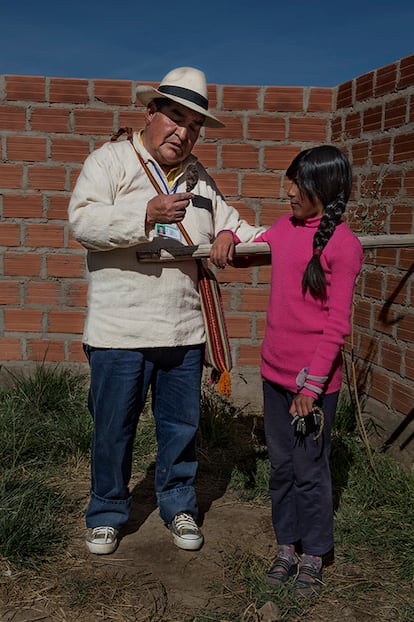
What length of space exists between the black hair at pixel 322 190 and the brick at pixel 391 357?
1.52 meters

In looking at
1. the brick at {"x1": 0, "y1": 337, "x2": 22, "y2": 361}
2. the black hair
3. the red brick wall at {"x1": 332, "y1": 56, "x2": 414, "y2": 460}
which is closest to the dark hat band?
the black hair

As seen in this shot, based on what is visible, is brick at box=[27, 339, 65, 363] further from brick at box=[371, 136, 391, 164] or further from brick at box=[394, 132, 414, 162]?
brick at box=[394, 132, 414, 162]

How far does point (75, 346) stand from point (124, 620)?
248 cm

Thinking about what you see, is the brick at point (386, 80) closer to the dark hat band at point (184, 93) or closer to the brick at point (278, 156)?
the brick at point (278, 156)

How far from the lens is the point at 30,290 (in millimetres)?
4793

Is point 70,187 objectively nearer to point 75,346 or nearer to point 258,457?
point 75,346

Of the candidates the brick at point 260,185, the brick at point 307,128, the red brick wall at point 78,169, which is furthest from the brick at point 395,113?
the brick at point 260,185

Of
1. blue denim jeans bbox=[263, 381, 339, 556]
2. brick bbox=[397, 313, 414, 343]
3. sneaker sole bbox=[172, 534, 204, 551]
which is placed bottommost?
sneaker sole bbox=[172, 534, 204, 551]

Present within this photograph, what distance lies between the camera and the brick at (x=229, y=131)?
185 inches

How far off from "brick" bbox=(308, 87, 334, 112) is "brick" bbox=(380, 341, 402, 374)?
1.69 meters

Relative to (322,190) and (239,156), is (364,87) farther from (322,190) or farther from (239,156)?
(322,190)

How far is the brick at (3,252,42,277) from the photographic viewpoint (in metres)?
4.75

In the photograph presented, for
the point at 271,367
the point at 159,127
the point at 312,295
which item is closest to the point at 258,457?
the point at 271,367

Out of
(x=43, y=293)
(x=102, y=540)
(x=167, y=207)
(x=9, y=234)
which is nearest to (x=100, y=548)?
(x=102, y=540)
